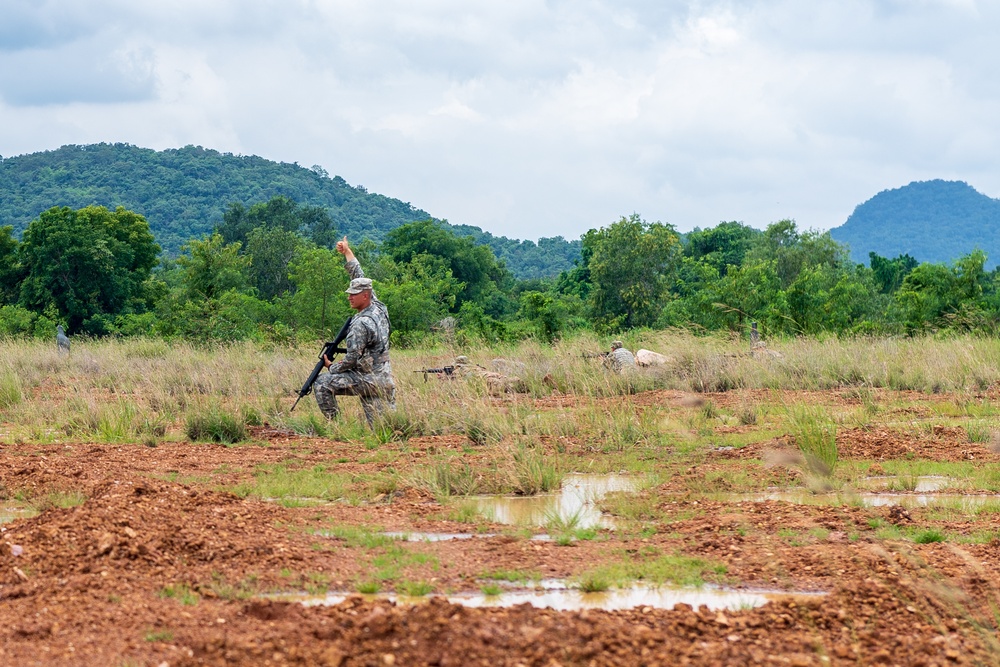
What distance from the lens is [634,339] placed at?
2662 cm

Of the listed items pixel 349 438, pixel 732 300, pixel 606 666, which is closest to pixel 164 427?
pixel 349 438

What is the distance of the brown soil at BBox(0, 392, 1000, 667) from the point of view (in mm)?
4867

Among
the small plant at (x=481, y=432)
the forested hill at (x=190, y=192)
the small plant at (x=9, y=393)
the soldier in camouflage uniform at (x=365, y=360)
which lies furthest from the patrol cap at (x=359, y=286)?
the forested hill at (x=190, y=192)

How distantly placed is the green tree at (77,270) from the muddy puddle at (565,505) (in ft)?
116

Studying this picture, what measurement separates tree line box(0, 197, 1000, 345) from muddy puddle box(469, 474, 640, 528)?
5996 mm

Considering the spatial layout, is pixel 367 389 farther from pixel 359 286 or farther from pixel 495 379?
pixel 495 379

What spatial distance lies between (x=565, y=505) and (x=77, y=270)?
38.1 metres

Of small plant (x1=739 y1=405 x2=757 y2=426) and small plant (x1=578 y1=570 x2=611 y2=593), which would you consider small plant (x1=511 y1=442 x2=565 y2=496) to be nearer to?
small plant (x1=578 y1=570 x2=611 y2=593)

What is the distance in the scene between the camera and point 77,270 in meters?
43.4

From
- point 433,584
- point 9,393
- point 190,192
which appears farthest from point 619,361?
point 190,192

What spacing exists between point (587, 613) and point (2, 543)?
11.8 ft

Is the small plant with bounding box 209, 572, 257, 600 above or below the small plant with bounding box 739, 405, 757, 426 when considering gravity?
below

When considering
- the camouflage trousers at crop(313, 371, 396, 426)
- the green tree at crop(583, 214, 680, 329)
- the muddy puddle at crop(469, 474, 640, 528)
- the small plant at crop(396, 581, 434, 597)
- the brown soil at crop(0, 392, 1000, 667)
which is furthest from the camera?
the green tree at crop(583, 214, 680, 329)

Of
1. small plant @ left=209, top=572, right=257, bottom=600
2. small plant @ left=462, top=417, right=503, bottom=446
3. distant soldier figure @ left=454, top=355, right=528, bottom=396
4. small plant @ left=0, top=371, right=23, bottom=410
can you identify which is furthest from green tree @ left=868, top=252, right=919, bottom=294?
small plant @ left=209, top=572, right=257, bottom=600
